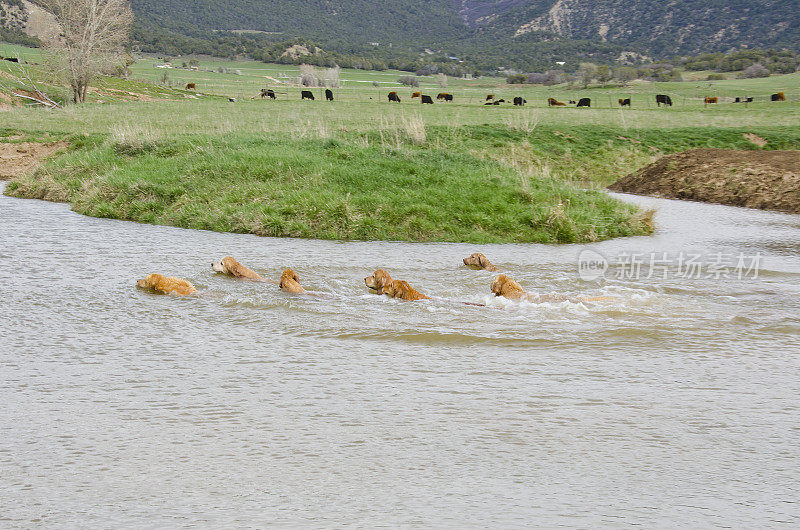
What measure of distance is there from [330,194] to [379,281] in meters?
6.26

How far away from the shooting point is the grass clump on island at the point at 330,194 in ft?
45.9

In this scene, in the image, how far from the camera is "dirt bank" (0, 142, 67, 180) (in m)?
23.5

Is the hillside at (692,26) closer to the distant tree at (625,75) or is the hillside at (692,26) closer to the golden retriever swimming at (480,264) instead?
the distant tree at (625,75)

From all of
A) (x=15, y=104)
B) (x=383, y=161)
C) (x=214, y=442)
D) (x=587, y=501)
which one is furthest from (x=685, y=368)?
(x=15, y=104)

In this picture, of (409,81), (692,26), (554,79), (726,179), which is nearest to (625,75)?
(554,79)

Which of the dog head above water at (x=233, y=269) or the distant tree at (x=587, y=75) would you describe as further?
the distant tree at (x=587, y=75)

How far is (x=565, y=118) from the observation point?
38531 mm

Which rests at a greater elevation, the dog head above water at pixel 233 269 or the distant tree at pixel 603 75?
the distant tree at pixel 603 75

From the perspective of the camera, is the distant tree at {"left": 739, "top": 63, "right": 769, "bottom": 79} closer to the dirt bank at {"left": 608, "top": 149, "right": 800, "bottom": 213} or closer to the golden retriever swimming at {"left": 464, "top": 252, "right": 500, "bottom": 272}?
the dirt bank at {"left": 608, "top": 149, "right": 800, "bottom": 213}

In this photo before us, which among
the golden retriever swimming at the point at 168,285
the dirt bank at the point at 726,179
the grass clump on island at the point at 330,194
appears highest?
the dirt bank at the point at 726,179

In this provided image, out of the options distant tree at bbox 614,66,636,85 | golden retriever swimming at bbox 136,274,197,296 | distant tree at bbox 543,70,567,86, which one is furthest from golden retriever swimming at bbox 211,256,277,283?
distant tree at bbox 543,70,567,86

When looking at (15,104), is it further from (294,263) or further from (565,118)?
(294,263)

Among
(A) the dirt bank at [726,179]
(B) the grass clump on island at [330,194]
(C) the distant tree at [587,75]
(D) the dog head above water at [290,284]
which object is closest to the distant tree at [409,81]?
(C) the distant tree at [587,75]

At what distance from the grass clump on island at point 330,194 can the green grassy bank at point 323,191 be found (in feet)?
0.09
